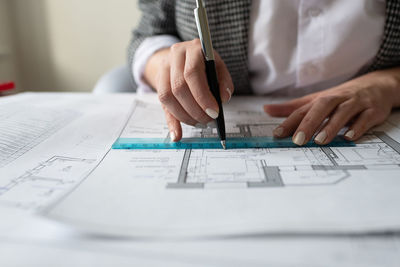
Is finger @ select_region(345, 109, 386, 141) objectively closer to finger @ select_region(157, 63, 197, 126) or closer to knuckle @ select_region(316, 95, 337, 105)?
knuckle @ select_region(316, 95, 337, 105)

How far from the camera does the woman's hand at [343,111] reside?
41 centimetres

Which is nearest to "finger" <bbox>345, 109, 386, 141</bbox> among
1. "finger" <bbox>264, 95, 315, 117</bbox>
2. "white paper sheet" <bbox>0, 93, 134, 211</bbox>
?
"finger" <bbox>264, 95, 315, 117</bbox>

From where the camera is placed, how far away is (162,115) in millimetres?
527

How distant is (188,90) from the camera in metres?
0.40

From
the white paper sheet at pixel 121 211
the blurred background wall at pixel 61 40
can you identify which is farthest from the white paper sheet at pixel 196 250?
the blurred background wall at pixel 61 40

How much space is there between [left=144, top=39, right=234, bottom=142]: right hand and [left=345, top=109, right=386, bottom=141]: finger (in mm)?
167

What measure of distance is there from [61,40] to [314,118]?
52.5 inches

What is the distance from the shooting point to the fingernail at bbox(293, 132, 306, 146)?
15.3 inches

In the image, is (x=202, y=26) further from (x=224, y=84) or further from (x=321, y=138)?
(x=321, y=138)

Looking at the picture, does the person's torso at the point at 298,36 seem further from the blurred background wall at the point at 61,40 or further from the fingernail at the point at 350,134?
the blurred background wall at the point at 61,40

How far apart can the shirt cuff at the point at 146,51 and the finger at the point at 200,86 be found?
0.27 m

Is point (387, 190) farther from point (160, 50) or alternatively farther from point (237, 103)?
point (160, 50)

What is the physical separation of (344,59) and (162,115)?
0.35 m

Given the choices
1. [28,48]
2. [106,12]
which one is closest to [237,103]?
[106,12]
